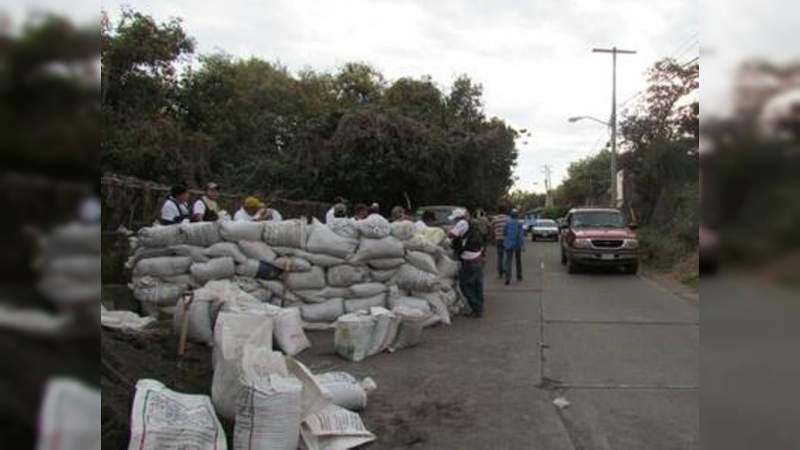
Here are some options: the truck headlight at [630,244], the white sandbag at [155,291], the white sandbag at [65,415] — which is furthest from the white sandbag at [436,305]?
the white sandbag at [65,415]

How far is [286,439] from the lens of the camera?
467 centimetres

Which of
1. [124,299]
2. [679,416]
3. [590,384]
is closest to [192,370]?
[124,299]

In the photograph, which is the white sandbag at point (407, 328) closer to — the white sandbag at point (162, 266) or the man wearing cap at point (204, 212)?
the white sandbag at point (162, 266)

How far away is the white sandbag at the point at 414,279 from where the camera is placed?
10.1 m

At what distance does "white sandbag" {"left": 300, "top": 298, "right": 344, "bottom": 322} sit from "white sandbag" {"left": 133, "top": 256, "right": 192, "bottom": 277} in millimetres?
1525

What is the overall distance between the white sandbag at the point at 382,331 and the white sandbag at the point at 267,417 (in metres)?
3.40

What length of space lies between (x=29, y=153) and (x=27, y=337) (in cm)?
24

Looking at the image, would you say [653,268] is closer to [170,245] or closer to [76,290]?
[170,245]

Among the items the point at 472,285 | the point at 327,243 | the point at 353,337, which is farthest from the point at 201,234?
the point at 472,285

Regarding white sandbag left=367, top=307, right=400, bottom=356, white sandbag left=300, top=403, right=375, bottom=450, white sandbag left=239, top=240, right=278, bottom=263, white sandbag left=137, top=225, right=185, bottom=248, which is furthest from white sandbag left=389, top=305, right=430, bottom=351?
white sandbag left=300, top=403, right=375, bottom=450

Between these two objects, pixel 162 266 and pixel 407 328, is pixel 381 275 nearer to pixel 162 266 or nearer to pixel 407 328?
pixel 407 328

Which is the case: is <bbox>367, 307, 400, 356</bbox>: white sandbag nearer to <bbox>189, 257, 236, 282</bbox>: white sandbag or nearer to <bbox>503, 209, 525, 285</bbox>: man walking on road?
<bbox>189, 257, 236, 282</bbox>: white sandbag

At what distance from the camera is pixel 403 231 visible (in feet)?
34.5

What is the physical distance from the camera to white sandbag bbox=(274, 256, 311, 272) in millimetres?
9508
